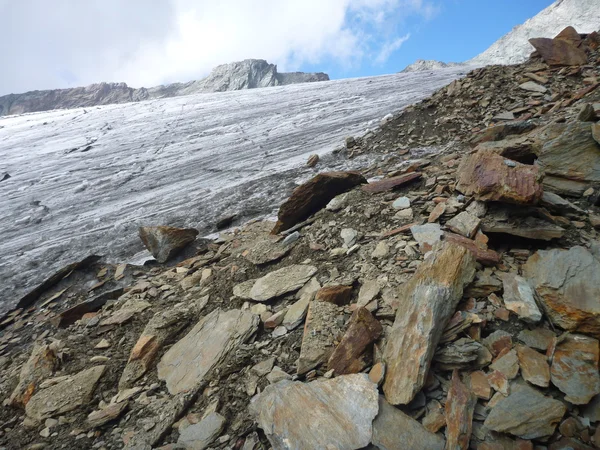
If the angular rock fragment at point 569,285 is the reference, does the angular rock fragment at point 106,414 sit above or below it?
below

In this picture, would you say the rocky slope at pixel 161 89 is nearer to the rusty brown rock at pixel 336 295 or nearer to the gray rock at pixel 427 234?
the gray rock at pixel 427 234

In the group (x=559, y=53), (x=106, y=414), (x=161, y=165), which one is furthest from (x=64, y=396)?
(x=559, y=53)

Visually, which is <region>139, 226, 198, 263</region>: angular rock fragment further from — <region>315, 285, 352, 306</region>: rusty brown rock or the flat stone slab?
<region>315, 285, 352, 306</region>: rusty brown rock

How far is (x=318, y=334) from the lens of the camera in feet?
5.19

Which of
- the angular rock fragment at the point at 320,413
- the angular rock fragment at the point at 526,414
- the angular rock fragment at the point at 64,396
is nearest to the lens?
the angular rock fragment at the point at 526,414

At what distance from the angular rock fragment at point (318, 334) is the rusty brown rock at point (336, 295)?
0.04 metres

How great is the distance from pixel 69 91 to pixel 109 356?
142ft

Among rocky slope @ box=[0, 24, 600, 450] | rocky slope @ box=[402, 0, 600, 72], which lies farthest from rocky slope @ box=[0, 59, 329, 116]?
→ rocky slope @ box=[0, 24, 600, 450]

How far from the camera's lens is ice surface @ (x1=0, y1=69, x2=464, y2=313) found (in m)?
4.13

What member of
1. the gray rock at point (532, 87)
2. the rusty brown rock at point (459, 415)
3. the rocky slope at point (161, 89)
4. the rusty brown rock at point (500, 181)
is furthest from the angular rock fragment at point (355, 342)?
the rocky slope at point (161, 89)

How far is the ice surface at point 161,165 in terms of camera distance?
413 centimetres

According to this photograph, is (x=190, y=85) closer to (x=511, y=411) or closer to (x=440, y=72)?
(x=440, y=72)

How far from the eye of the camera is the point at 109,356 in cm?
204

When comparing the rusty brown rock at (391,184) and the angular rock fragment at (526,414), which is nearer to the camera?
the angular rock fragment at (526,414)
